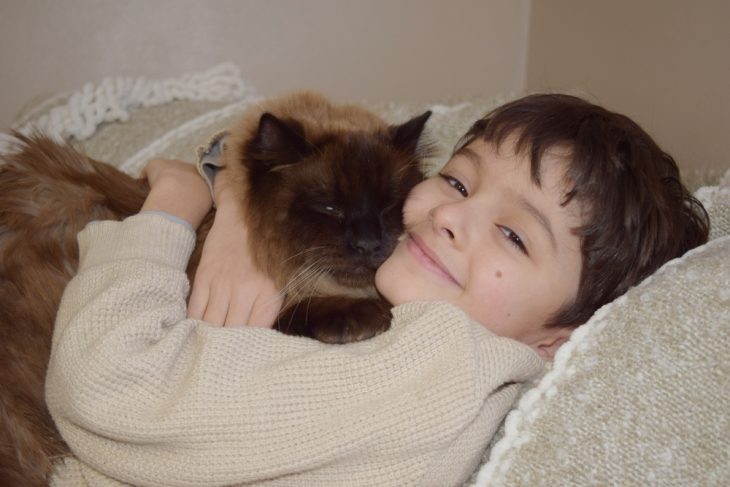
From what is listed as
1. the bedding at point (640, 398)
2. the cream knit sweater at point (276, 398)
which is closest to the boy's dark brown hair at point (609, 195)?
the bedding at point (640, 398)

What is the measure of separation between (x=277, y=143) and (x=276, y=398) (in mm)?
646

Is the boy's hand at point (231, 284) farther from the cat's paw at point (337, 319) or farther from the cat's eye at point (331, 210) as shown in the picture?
the cat's eye at point (331, 210)

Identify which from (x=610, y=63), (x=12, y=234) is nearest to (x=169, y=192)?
(x=12, y=234)

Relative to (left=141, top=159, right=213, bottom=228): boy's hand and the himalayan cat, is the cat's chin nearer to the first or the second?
the himalayan cat

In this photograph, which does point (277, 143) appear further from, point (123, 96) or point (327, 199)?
point (123, 96)

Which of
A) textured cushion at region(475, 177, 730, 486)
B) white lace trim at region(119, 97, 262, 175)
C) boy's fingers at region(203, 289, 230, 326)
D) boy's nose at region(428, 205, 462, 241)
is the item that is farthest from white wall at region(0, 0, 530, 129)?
textured cushion at region(475, 177, 730, 486)

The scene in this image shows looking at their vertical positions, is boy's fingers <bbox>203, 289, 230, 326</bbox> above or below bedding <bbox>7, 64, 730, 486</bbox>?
below

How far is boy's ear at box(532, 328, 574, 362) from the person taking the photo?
60.4 inches

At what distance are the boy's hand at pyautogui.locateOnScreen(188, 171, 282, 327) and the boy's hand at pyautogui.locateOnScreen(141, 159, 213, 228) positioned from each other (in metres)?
0.08

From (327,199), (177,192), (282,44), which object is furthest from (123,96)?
(327,199)

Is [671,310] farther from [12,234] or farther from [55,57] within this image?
[55,57]

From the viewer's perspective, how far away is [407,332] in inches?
50.2

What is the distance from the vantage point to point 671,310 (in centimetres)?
126

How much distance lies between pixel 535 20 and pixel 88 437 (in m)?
2.91
